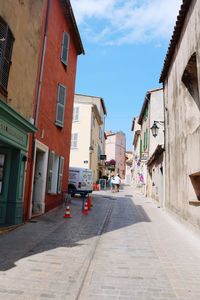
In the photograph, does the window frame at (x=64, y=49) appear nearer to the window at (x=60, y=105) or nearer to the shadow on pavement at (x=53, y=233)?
the window at (x=60, y=105)

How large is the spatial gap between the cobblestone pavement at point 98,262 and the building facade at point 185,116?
1.29 m

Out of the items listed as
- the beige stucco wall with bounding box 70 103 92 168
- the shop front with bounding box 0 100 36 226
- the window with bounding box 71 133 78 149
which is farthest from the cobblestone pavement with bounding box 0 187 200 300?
the window with bounding box 71 133 78 149

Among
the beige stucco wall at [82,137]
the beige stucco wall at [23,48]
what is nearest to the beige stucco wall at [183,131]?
the beige stucco wall at [23,48]

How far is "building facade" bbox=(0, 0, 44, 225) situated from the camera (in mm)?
8688

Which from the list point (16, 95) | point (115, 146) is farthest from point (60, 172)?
point (115, 146)

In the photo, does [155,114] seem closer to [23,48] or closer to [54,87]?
[54,87]

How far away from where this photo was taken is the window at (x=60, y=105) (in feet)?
48.2

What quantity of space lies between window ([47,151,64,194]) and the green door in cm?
369

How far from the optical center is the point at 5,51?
8.80m

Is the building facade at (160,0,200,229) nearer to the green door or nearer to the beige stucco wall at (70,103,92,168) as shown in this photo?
the green door

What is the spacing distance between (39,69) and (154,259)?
26.4 ft

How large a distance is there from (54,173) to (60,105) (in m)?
3.09

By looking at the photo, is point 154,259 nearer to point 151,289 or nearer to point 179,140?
point 151,289

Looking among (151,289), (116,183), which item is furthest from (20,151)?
(116,183)
